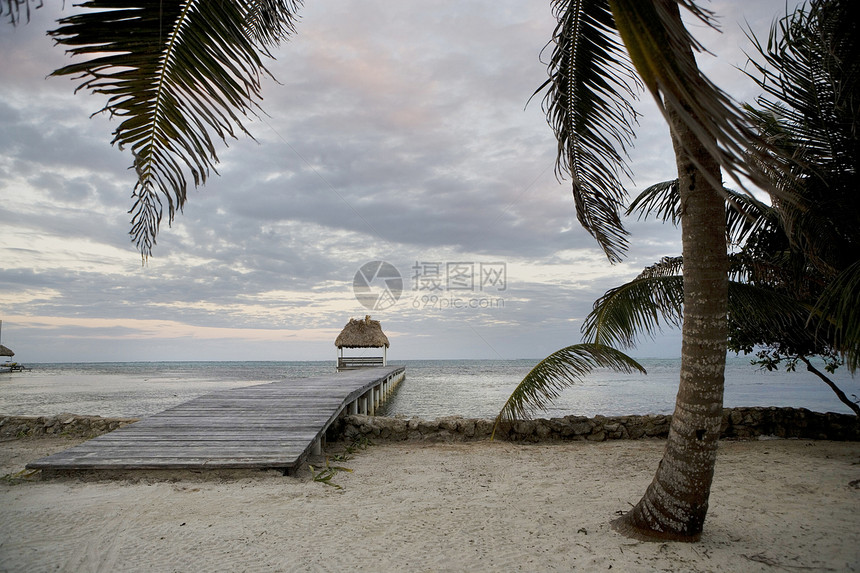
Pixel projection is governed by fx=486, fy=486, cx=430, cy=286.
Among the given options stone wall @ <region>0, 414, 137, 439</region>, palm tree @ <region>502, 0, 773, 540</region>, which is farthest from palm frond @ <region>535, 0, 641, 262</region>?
stone wall @ <region>0, 414, 137, 439</region>

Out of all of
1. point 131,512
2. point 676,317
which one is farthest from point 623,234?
point 131,512

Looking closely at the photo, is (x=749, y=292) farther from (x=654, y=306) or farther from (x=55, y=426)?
(x=55, y=426)

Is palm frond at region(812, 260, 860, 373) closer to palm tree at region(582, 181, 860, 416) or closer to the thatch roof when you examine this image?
palm tree at region(582, 181, 860, 416)

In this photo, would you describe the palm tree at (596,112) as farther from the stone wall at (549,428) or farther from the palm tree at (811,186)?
the stone wall at (549,428)

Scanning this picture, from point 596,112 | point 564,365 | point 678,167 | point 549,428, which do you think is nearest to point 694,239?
point 678,167

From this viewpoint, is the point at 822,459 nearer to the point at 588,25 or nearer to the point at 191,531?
the point at 588,25

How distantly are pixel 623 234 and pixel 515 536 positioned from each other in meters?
2.84

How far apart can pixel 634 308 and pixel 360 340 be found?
22075mm

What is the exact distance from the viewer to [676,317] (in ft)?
16.5

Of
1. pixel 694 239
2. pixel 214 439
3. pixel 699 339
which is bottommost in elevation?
pixel 214 439

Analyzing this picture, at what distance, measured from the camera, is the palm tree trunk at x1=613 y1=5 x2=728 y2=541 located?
3.08 m

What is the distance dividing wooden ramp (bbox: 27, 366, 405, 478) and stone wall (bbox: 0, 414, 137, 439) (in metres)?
1.80

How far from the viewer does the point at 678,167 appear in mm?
3240

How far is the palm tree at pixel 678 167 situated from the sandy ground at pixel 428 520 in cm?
51
